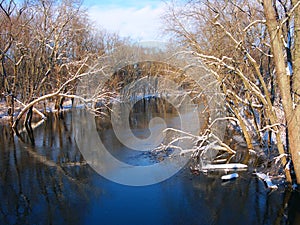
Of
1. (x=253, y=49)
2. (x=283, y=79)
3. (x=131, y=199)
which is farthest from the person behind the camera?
(x=253, y=49)

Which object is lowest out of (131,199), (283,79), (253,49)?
(131,199)

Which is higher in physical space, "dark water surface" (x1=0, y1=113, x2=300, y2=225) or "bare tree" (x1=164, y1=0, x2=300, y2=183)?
"bare tree" (x1=164, y1=0, x2=300, y2=183)

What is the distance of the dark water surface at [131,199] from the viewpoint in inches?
255

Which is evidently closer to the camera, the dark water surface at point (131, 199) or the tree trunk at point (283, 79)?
the dark water surface at point (131, 199)

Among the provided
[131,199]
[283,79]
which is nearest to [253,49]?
[283,79]

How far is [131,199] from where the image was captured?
24.3 ft

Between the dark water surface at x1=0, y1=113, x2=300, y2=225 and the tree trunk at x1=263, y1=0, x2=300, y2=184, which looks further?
the tree trunk at x1=263, y1=0, x2=300, y2=184

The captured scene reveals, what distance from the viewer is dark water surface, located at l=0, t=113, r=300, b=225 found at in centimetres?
648

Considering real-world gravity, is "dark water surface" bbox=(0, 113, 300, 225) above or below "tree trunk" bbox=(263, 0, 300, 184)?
below

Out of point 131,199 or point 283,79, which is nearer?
point 283,79

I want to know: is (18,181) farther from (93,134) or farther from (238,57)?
(238,57)

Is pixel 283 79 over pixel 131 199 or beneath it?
over

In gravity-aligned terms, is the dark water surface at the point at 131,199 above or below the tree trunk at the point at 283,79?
below

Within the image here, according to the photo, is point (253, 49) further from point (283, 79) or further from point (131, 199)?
point (131, 199)
